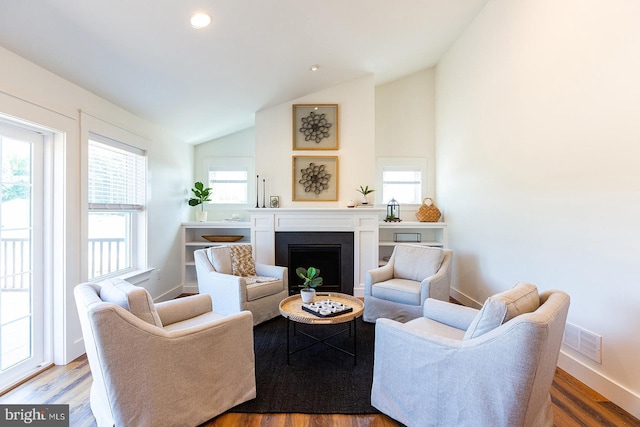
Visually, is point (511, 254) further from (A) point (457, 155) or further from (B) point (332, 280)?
(B) point (332, 280)

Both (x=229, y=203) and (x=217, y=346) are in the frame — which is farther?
(x=229, y=203)

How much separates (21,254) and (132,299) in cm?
139

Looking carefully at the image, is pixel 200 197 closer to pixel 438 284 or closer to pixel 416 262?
pixel 416 262

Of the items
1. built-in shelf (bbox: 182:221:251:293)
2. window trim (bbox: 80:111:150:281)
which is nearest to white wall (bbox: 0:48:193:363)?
window trim (bbox: 80:111:150:281)

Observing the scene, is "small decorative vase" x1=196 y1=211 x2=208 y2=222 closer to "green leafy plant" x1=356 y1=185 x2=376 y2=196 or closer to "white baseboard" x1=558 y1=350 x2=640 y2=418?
"green leafy plant" x1=356 y1=185 x2=376 y2=196

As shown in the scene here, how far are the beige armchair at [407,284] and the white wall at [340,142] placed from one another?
4.28 ft

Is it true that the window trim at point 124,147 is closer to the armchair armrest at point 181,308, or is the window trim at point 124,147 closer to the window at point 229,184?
the armchair armrest at point 181,308

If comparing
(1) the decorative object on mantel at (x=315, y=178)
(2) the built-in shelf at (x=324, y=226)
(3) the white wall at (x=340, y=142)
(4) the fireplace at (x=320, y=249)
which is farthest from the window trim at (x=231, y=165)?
(4) the fireplace at (x=320, y=249)

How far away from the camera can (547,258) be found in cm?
259

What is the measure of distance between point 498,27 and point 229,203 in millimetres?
4339

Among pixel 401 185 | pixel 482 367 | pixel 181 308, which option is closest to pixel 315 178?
pixel 401 185

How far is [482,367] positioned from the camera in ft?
4.82

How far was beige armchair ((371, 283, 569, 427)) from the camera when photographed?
1.37 metres

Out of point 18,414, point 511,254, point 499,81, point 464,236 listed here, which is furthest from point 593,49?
point 18,414
